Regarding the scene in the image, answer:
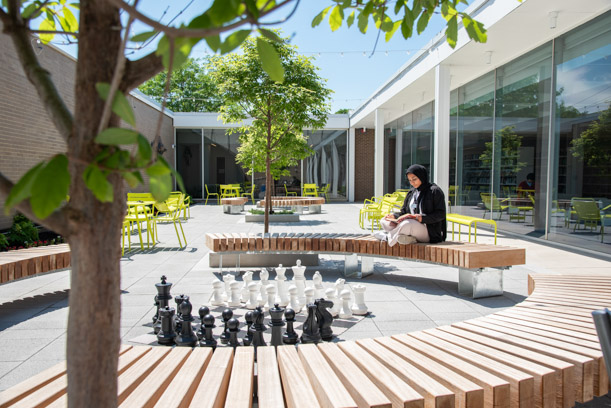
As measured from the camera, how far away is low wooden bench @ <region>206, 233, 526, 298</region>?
16.0 ft

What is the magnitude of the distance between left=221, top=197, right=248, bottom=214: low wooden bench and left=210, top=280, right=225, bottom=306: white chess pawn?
11.8 m

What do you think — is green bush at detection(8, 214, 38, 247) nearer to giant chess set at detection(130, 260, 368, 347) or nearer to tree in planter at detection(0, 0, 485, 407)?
Result: giant chess set at detection(130, 260, 368, 347)

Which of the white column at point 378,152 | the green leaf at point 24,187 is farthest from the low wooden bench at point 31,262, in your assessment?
the white column at point 378,152

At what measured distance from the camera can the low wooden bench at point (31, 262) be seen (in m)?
4.49

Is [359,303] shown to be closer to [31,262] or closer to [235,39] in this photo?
[31,262]

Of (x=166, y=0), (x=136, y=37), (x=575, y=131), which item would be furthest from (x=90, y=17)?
(x=575, y=131)

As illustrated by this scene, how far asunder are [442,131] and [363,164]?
13304 mm

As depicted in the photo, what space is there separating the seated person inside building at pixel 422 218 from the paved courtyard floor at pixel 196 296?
2.09 feet

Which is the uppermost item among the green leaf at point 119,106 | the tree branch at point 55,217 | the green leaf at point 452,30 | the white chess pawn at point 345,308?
the green leaf at point 452,30

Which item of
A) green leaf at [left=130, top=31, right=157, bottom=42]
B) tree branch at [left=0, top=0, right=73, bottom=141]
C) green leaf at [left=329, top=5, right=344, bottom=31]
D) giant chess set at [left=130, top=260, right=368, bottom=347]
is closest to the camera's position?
green leaf at [left=130, top=31, right=157, bottom=42]

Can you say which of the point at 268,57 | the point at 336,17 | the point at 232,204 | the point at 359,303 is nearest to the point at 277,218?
the point at 232,204

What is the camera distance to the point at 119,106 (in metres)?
0.76

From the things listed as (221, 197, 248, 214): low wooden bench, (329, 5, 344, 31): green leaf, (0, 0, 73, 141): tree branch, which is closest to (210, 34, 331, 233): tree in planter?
(329, 5, 344, 31): green leaf

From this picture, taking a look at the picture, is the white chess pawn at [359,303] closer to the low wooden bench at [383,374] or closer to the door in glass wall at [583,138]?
the low wooden bench at [383,374]
